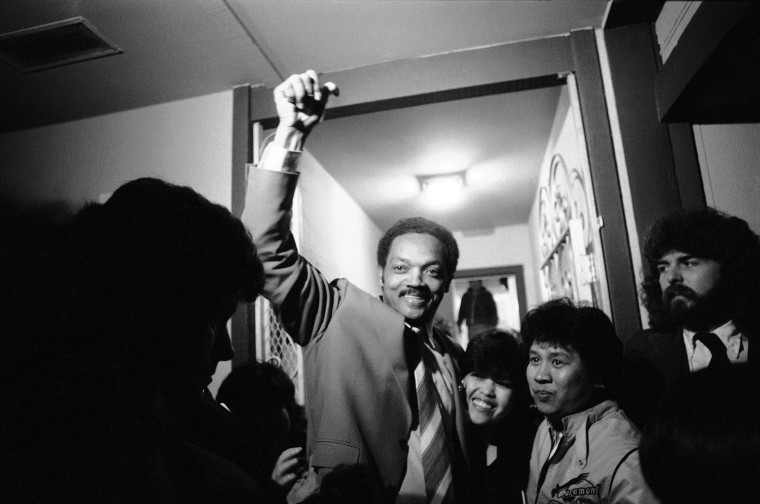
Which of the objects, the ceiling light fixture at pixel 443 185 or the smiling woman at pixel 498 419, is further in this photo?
the ceiling light fixture at pixel 443 185

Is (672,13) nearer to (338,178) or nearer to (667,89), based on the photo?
(667,89)

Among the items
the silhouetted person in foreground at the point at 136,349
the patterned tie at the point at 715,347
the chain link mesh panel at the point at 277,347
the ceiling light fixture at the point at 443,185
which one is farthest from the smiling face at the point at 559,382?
the ceiling light fixture at the point at 443,185

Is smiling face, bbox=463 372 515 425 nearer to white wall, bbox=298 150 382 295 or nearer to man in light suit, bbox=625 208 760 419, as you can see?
man in light suit, bbox=625 208 760 419

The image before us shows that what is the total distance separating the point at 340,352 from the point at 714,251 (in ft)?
3.12

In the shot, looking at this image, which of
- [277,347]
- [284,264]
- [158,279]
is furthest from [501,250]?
[158,279]

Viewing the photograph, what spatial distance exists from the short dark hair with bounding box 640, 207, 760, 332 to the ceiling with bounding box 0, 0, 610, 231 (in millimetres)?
744

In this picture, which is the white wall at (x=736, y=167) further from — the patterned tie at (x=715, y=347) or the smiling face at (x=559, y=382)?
the smiling face at (x=559, y=382)

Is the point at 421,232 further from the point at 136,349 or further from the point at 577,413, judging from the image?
the point at 136,349

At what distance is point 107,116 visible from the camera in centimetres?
99

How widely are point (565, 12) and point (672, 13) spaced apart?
45.4 inches

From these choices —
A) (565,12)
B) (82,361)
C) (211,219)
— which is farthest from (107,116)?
(565,12)

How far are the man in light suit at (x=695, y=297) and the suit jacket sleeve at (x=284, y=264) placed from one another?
0.81 meters

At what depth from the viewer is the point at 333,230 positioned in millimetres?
2816

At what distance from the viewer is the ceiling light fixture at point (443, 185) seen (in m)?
3.06
